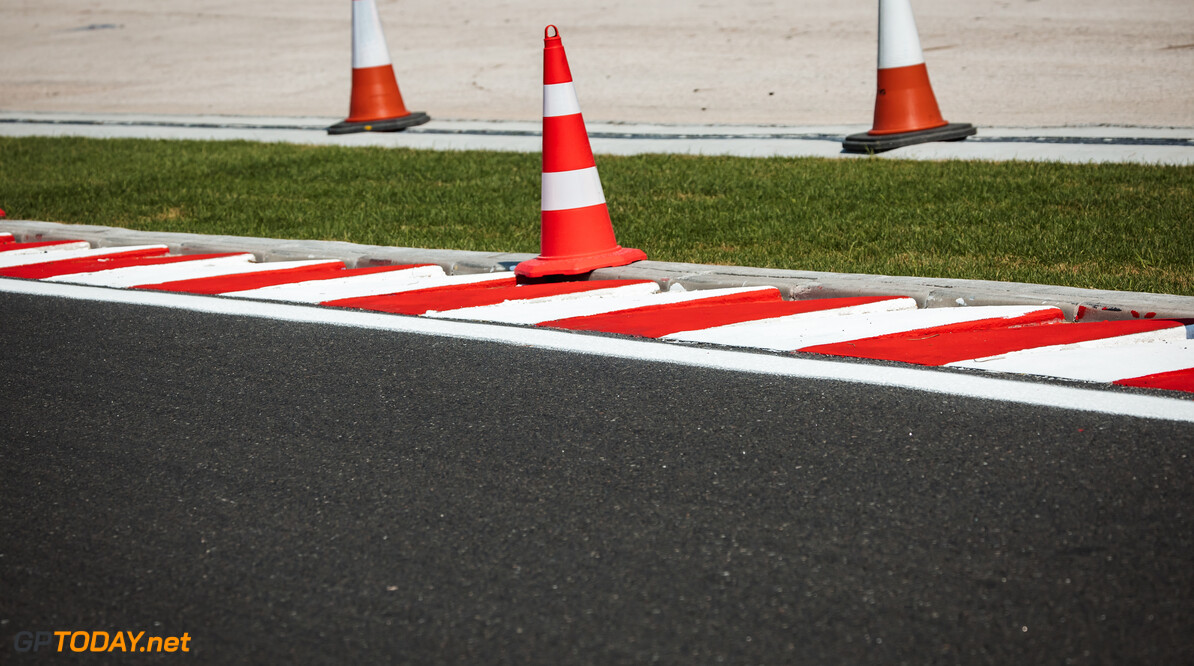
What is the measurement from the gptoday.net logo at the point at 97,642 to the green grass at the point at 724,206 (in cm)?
355

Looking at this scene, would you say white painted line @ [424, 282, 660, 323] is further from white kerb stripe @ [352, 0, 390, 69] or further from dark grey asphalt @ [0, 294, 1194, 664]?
white kerb stripe @ [352, 0, 390, 69]

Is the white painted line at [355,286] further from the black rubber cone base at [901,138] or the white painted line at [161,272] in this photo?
the black rubber cone base at [901,138]

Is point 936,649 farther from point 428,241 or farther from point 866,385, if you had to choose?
point 428,241

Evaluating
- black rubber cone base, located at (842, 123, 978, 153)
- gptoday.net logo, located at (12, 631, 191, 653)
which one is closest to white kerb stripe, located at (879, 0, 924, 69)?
black rubber cone base, located at (842, 123, 978, 153)

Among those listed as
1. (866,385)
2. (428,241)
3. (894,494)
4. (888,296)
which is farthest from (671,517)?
(428,241)

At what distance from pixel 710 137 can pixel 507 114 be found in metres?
3.24

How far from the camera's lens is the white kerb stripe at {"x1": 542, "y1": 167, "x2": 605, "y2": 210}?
547cm

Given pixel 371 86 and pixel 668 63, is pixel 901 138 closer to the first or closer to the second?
pixel 371 86

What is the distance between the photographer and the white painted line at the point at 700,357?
138 inches

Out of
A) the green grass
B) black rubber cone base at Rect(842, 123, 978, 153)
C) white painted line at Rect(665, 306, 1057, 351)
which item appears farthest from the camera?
black rubber cone base at Rect(842, 123, 978, 153)

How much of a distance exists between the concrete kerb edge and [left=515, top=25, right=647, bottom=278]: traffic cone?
114 mm

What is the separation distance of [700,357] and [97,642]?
216 cm

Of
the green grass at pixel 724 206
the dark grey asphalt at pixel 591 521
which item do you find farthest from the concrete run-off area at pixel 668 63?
the dark grey asphalt at pixel 591 521

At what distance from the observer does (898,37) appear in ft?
27.9
